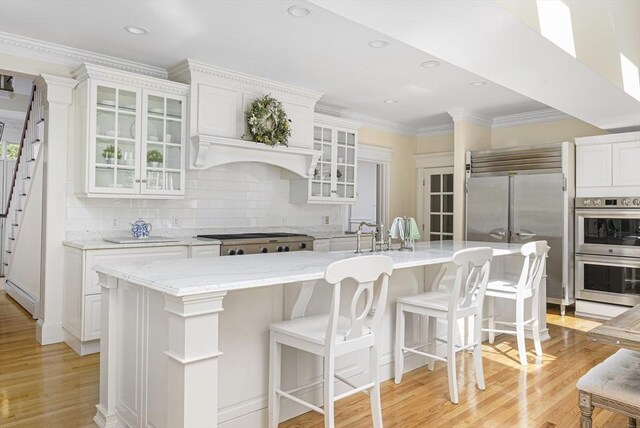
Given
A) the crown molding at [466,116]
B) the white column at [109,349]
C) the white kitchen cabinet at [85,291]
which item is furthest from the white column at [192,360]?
the crown molding at [466,116]

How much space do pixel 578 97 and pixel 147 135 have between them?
397 cm

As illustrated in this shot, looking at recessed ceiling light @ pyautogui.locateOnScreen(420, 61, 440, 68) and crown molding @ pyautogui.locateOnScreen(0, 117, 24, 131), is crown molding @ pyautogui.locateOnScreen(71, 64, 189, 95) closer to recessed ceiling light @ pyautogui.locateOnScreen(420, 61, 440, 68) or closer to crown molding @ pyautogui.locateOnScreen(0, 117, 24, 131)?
recessed ceiling light @ pyautogui.locateOnScreen(420, 61, 440, 68)

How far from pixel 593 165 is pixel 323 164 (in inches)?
125

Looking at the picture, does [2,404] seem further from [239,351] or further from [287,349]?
[287,349]

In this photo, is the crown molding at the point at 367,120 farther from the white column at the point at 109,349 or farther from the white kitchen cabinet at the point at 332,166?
the white column at the point at 109,349

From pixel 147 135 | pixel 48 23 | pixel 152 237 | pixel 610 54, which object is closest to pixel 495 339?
pixel 610 54

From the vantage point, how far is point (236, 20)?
11.0 feet

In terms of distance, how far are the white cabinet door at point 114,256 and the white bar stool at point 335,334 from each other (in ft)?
6.40

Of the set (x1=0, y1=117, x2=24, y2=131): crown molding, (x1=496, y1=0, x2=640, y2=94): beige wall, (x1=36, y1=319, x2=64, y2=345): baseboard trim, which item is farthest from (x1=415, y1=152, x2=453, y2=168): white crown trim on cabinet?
(x1=0, y1=117, x2=24, y2=131): crown molding

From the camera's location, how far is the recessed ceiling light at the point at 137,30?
11.5ft

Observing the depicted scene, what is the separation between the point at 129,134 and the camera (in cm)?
406

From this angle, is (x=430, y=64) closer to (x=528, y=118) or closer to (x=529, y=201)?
(x=529, y=201)

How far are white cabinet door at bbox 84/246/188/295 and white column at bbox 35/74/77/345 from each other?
1.78 feet

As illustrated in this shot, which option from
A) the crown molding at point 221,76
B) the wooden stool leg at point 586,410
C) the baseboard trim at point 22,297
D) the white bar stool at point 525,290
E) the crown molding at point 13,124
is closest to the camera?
the wooden stool leg at point 586,410
